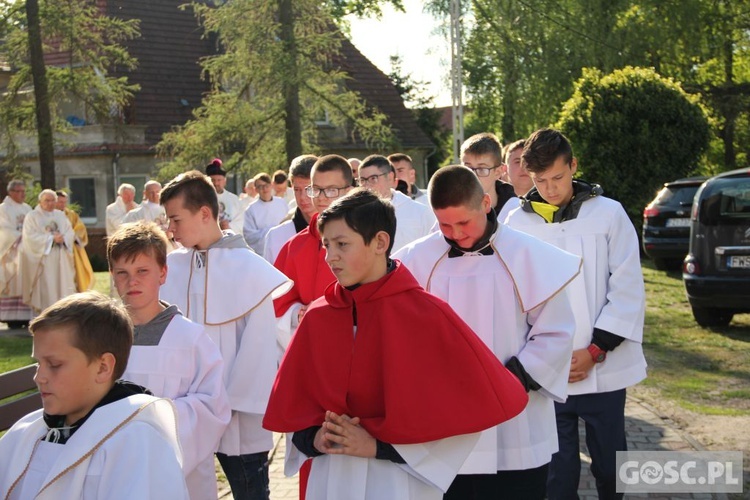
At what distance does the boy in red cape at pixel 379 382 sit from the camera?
348 centimetres

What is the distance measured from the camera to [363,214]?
142 inches

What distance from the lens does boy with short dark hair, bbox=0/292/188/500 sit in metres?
3.09

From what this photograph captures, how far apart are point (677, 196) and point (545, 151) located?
1455cm

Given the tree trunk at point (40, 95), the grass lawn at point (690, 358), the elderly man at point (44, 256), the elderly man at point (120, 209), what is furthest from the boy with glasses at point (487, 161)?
the tree trunk at point (40, 95)

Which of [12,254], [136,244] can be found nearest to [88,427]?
[136,244]

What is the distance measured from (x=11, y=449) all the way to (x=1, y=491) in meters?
0.14

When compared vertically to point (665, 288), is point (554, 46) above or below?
above

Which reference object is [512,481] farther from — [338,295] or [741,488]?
[741,488]

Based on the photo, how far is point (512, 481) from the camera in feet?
14.1

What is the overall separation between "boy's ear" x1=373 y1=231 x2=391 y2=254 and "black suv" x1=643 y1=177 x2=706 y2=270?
16.3 metres

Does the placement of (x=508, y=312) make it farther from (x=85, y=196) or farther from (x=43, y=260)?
(x=85, y=196)

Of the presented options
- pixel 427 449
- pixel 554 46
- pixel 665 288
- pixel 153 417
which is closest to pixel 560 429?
pixel 427 449

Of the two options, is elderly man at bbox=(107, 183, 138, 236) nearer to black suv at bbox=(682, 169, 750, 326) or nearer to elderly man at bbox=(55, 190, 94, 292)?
elderly man at bbox=(55, 190, 94, 292)

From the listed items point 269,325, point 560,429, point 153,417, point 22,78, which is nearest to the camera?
point 153,417
